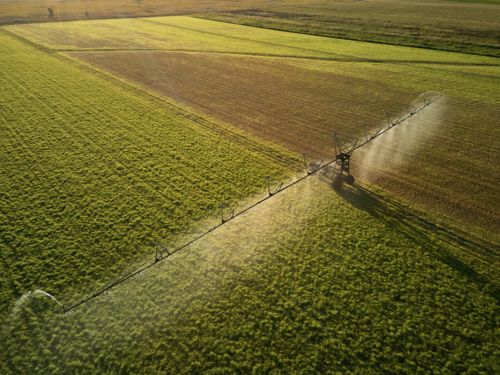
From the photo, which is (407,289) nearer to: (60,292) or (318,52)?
(60,292)

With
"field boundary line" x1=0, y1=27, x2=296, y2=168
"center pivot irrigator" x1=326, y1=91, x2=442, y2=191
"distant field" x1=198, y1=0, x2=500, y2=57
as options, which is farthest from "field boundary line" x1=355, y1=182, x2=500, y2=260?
"distant field" x1=198, y1=0, x2=500, y2=57

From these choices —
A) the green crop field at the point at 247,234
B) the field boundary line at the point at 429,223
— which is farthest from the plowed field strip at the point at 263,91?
the field boundary line at the point at 429,223

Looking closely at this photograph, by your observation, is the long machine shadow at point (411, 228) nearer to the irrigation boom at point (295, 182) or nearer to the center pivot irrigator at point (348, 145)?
the center pivot irrigator at point (348, 145)

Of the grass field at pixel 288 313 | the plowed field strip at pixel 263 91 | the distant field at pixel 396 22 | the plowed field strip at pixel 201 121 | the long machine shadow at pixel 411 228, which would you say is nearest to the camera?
the grass field at pixel 288 313

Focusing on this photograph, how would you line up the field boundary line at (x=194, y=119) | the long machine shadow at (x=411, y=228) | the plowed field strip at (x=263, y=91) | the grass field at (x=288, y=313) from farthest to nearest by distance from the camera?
the plowed field strip at (x=263, y=91)
the field boundary line at (x=194, y=119)
the long machine shadow at (x=411, y=228)
the grass field at (x=288, y=313)

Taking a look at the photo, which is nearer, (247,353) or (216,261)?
(247,353)

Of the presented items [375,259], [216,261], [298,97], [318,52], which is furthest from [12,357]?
[318,52]

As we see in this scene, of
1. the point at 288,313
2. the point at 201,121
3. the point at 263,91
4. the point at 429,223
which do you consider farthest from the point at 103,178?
the point at 263,91

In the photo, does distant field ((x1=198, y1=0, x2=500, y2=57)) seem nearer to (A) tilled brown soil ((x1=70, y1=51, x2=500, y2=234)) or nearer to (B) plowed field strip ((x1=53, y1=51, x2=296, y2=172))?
(A) tilled brown soil ((x1=70, y1=51, x2=500, y2=234))
